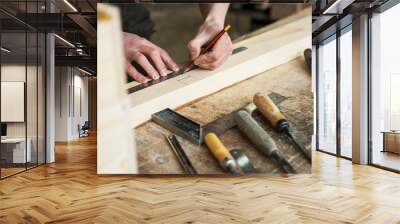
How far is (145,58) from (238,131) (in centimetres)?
189

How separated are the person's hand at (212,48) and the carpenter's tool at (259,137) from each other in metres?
0.91

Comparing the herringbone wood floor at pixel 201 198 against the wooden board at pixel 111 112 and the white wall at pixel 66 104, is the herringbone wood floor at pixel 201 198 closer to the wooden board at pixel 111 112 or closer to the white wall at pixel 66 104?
the wooden board at pixel 111 112

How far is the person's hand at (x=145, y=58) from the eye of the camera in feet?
20.7

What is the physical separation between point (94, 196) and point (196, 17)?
325cm

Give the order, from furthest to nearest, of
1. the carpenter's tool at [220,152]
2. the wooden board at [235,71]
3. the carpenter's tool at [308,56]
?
the carpenter's tool at [308,56]
the wooden board at [235,71]
the carpenter's tool at [220,152]

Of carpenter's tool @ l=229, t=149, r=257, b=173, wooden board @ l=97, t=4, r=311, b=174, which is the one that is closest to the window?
wooden board @ l=97, t=4, r=311, b=174

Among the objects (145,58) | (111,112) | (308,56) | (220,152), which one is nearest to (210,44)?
(145,58)

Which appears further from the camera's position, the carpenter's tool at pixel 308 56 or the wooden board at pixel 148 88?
the carpenter's tool at pixel 308 56

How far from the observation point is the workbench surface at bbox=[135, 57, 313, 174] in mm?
6191

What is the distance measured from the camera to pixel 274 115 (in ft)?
20.7

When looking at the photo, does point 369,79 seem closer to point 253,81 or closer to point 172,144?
point 253,81

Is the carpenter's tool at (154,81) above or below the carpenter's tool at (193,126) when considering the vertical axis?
above

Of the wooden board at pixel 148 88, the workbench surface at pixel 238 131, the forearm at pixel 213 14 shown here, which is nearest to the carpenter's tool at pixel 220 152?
the workbench surface at pixel 238 131

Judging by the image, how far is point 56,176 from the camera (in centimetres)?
653
